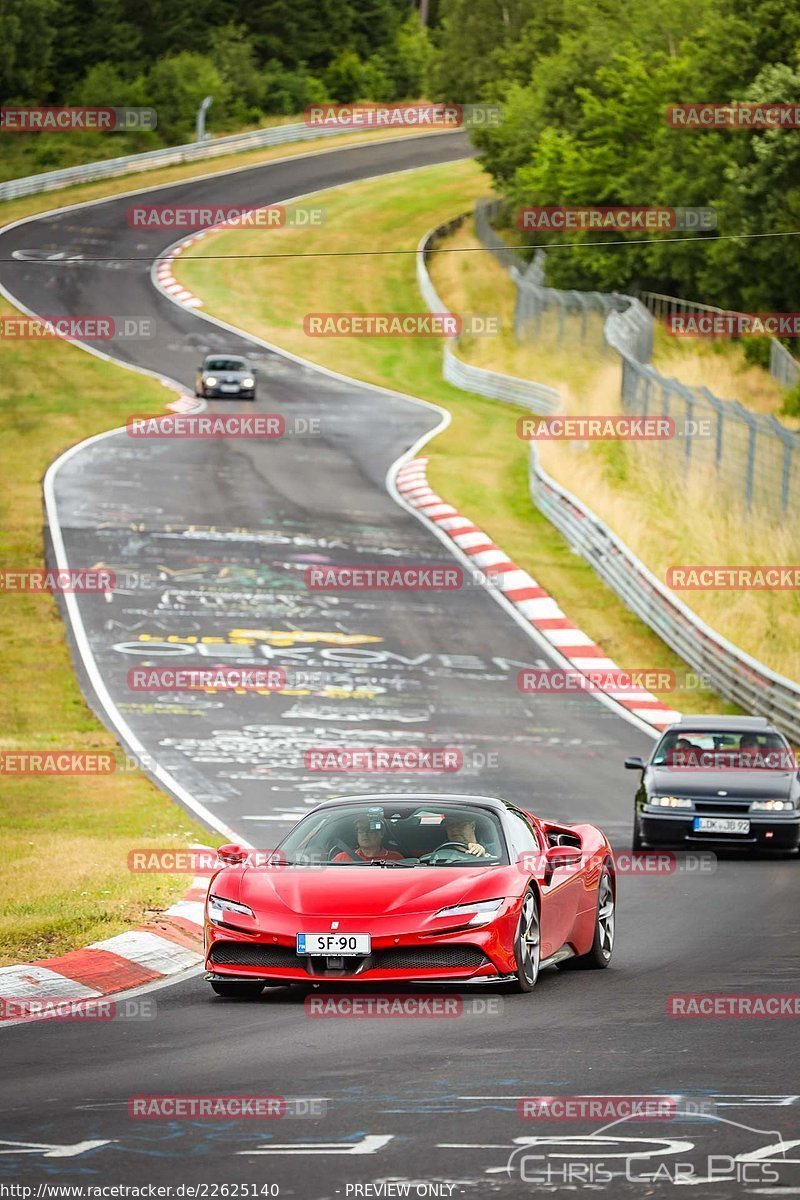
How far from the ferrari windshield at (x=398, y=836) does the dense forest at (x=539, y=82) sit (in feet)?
123

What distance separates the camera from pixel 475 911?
10570mm

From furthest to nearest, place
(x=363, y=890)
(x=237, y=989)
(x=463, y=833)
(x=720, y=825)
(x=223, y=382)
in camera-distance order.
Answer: (x=223, y=382), (x=720, y=825), (x=463, y=833), (x=237, y=989), (x=363, y=890)

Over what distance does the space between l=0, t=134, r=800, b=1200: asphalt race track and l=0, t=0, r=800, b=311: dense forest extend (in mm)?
9779

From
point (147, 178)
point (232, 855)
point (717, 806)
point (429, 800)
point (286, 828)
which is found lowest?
point (286, 828)

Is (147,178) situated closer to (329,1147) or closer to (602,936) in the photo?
(602,936)

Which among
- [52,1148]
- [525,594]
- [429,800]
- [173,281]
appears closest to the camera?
[52,1148]

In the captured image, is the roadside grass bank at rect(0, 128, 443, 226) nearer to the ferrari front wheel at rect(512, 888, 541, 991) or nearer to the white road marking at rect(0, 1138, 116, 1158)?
the ferrari front wheel at rect(512, 888, 541, 991)

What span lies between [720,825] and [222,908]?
30.5 ft

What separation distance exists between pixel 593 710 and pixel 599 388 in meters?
22.5

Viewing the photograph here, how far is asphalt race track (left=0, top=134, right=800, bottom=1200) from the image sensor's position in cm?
701

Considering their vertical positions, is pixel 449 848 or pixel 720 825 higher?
pixel 449 848

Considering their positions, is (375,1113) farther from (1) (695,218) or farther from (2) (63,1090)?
(1) (695,218)

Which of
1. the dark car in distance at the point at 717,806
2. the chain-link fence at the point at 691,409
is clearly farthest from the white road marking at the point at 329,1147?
the chain-link fence at the point at 691,409

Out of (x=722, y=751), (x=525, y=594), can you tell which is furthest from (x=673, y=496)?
(x=722, y=751)
